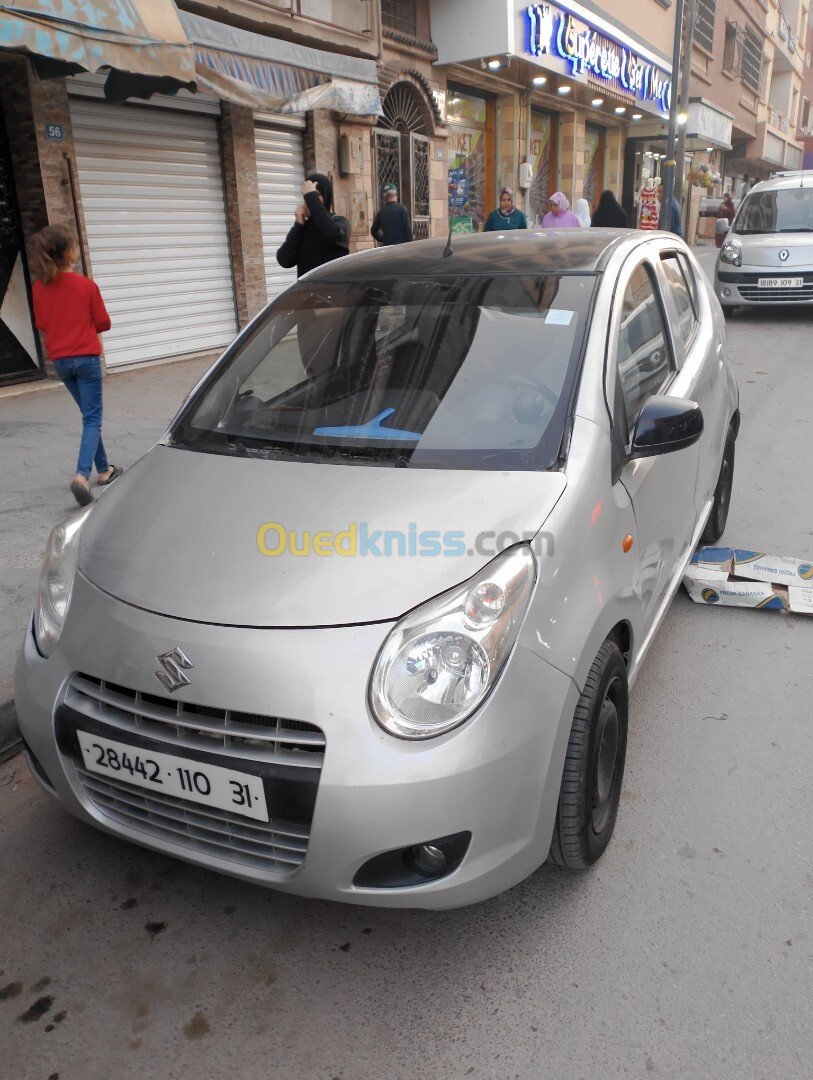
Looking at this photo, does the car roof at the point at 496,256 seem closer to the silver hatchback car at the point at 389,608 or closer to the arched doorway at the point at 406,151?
the silver hatchback car at the point at 389,608

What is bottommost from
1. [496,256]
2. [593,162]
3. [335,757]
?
[335,757]

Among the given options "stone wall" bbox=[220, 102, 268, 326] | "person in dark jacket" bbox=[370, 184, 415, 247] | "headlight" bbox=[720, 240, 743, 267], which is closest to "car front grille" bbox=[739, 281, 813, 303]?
"headlight" bbox=[720, 240, 743, 267]

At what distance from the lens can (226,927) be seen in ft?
7.42

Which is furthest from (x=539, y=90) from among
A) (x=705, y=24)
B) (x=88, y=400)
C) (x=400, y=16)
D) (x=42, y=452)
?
(x=705, y=24)

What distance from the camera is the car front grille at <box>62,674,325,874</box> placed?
187 centimetres

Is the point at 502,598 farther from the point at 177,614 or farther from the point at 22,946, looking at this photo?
the point at 22,946

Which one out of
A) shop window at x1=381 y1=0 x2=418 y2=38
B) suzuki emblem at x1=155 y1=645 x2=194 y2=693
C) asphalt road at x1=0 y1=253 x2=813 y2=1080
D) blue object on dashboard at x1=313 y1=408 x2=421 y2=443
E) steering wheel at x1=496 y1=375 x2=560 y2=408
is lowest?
asphalt road at x1=0 y1=253 x2=813 y2=1080

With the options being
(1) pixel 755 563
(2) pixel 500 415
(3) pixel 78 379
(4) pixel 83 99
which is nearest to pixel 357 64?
(4) pixel 83 99

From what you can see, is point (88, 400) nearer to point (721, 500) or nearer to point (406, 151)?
point (721, 500)

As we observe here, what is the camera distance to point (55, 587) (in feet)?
7.95

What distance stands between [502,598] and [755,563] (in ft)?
8.85

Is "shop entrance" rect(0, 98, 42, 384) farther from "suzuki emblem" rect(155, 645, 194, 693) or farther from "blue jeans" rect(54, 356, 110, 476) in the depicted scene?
"suzuki emblem" rect(155, 645, 194, 693)

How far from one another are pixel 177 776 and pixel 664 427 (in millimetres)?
1626

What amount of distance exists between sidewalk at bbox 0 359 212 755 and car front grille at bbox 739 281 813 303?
770cm
